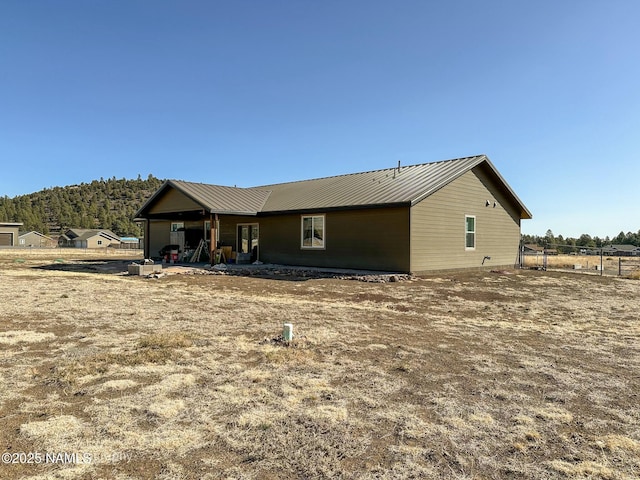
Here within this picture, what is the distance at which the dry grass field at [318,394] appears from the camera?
2.73 metres

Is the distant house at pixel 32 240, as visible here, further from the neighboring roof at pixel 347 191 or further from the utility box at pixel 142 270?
the utility box at pixel 142 270

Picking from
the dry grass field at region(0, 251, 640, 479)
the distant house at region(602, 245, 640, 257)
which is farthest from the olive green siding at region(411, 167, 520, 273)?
the distant house at region(602, 245, 640, 257)

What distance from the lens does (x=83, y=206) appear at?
356ft

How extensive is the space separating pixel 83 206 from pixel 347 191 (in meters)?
110

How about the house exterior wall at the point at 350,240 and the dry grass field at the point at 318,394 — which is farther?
the house exterior wall at the point at 350,240

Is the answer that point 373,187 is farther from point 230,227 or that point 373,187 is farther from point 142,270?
point 142,270

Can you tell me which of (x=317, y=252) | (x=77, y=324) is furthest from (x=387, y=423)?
(x=317, y=252)

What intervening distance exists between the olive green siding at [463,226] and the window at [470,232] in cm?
16

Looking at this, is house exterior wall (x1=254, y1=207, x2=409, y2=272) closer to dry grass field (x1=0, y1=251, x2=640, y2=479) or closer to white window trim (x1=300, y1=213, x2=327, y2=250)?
white window trim (x1=300, y1=213, x2=327, y2=250)

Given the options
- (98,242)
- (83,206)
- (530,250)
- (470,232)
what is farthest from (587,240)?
(83,206)

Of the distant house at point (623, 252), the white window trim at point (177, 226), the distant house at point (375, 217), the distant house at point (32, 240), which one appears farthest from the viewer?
the distant house at point (32, 240)

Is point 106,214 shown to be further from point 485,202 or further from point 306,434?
point 306,434

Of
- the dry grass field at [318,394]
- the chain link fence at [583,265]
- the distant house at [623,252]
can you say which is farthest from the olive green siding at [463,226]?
the distant house at [623,252]

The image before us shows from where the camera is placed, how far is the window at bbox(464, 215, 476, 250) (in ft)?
58.5
